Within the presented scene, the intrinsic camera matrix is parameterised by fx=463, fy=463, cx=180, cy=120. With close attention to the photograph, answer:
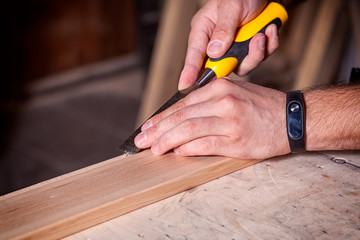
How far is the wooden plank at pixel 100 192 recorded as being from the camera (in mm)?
757

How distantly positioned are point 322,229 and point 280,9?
2.05ft

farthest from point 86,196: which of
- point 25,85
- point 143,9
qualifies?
point 143,9

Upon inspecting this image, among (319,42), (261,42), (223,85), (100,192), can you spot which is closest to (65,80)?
(319,42)

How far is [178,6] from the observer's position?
1.90 m

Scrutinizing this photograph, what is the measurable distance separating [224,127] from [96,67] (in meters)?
2.85

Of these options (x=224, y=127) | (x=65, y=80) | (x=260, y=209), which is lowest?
(x=65, y=80)

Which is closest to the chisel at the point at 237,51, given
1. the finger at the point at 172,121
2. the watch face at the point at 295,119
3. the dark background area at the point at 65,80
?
the finger at the point at 172,121

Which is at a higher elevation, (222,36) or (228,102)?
(222,36)

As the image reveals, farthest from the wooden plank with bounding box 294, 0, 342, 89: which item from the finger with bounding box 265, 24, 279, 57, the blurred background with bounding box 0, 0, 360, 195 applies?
the finger with bounding box 265, 24, 279, 57

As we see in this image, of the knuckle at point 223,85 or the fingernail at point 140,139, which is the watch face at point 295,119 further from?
the fingernail at point 140,139

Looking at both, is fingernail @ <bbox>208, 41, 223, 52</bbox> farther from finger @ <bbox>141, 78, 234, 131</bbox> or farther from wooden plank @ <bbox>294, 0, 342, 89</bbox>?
wooden plank @ <bbox>294, 0, 342, 89</bbox>

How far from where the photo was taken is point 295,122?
3.30 feet

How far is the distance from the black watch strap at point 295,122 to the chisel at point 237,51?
0.19m

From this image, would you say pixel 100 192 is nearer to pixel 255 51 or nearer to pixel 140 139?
pixel 140 139
